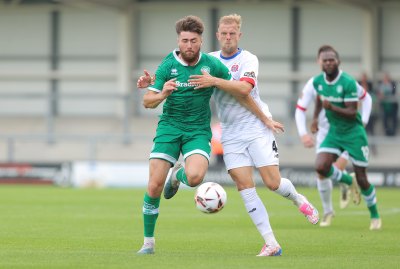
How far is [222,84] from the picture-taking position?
32.5 ft

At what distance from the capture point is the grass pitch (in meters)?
9.57

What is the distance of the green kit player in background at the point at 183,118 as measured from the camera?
995cm

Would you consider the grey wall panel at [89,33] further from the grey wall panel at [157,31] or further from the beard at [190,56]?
the beard at [190,56]

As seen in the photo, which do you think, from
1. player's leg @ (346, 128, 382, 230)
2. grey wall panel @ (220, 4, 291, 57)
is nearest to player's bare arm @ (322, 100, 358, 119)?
player's leg @ (346, 128, 382, 230)

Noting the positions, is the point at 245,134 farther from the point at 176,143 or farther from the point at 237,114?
the point at 176,143

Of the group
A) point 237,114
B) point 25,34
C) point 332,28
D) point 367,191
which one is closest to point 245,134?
point 237,114

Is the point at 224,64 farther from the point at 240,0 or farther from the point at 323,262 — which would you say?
the point at 240,0

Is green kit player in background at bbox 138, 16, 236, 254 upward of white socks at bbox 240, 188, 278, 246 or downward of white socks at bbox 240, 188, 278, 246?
upward

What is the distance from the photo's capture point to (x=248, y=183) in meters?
10.3

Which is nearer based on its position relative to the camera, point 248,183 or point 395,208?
point 248,183

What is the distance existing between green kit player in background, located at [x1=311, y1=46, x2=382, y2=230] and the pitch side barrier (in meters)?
13.1

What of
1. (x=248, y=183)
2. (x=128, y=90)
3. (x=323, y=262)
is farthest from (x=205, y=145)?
(x=128, y=90)

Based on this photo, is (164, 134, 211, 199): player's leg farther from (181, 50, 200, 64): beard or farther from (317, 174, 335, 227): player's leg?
(317, 174, 335, 227): player's leg

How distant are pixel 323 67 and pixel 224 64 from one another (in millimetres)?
4087
